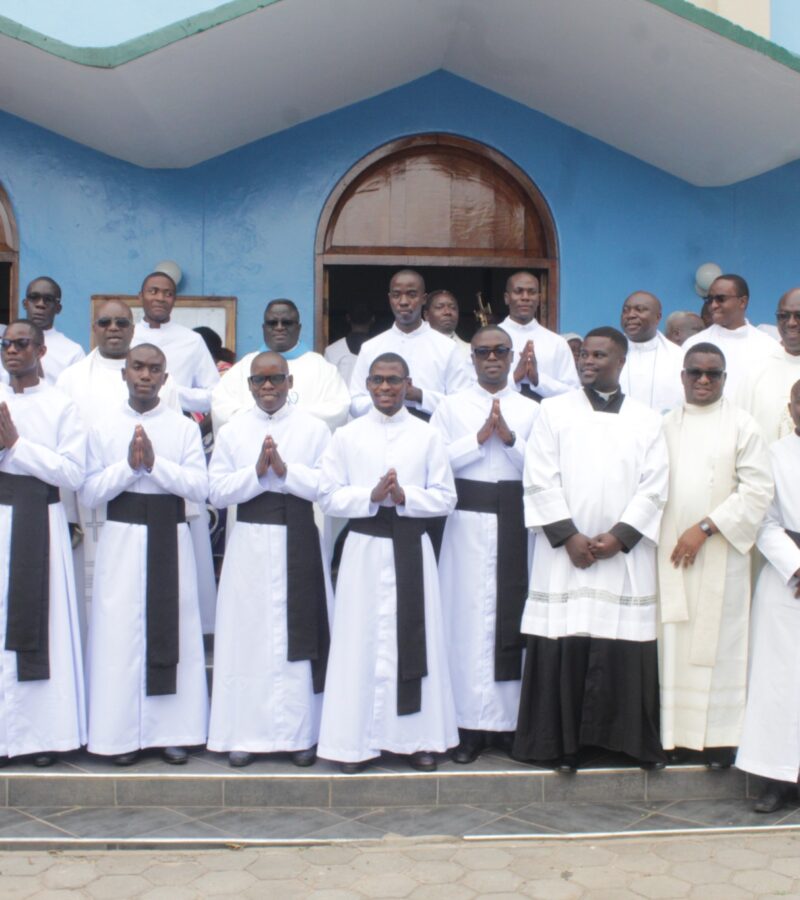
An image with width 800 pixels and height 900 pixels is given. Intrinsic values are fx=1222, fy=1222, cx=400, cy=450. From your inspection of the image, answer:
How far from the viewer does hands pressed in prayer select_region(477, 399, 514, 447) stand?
643 cm

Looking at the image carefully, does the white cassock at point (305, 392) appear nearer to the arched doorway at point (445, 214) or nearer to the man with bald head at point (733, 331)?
the arched doorway at point (445, 214)

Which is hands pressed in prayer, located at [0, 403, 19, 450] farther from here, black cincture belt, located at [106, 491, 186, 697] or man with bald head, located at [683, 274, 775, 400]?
man with bald head, located at [683, 274, 775, 400]

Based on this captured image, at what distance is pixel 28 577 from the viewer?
613 centimetres

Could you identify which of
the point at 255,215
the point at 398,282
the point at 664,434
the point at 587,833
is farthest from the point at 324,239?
the point at 587,833

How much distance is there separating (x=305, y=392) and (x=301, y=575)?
1.78m

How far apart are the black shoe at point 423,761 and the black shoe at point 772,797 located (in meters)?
1.58

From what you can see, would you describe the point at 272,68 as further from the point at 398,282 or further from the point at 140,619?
the point at 140,619

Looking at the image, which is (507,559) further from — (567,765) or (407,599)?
(567,765)

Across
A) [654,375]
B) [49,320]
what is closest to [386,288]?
[49,320]

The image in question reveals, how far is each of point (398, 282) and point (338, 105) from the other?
2768 millimetres

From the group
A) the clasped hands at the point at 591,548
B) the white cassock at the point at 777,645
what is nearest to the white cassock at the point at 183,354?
the clasped hands at the point at 591,548

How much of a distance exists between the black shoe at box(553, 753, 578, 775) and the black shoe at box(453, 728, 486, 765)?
0.44 metres

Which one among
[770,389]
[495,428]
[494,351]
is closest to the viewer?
[495,428]

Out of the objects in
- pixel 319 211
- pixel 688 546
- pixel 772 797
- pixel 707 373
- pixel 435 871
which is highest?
pixel 319 211
